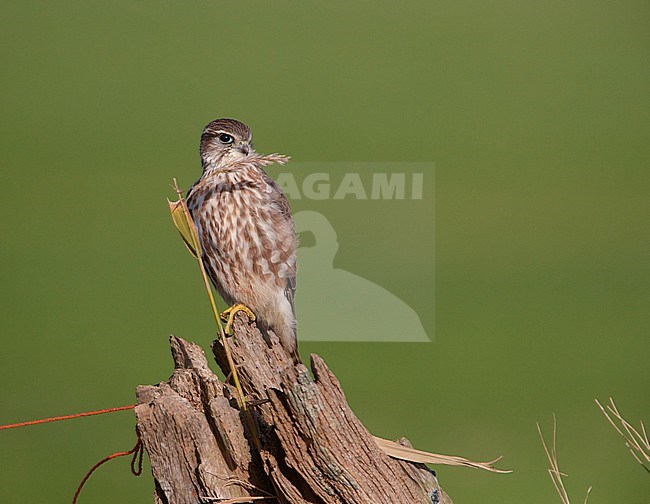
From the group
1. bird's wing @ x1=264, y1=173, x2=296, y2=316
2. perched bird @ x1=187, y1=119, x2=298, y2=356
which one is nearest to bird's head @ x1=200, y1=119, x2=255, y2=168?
perched bird @ x1=187, y1=119, x2=298, y2=356

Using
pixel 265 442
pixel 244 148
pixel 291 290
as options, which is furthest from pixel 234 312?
pixel 265 442

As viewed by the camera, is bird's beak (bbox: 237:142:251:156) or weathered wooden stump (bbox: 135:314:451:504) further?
bird's beak (bbox: 237:142:251:156)

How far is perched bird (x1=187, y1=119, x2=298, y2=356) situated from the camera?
1.65 metres

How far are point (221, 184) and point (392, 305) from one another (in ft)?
3.69

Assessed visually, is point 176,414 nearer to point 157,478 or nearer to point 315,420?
point 157,478

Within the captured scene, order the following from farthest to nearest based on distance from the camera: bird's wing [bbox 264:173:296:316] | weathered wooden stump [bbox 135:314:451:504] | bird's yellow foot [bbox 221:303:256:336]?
bird's wing [bbox 264:173:296:316] < bird's yellow foot [bbox 221:303:256:336] < weathered wooden stump [bbox 135:314:451:504]

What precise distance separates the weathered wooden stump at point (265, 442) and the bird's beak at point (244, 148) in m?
0.49

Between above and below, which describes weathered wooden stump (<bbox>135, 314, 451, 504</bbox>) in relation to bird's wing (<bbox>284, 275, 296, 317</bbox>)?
below

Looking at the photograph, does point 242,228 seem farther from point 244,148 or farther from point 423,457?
point 423,457

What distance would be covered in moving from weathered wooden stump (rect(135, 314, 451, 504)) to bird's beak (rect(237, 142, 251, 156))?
1.60 feet

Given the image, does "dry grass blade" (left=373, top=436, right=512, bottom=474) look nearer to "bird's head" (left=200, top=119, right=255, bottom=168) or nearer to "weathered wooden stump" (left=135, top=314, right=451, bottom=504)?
"weathered wooden stump" (left=135, top=314, right=451, bottom=504)

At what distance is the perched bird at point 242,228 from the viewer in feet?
5.42

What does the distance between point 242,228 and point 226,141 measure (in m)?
0.20

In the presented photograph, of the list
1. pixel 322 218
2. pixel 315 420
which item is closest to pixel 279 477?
pixel 315 420
